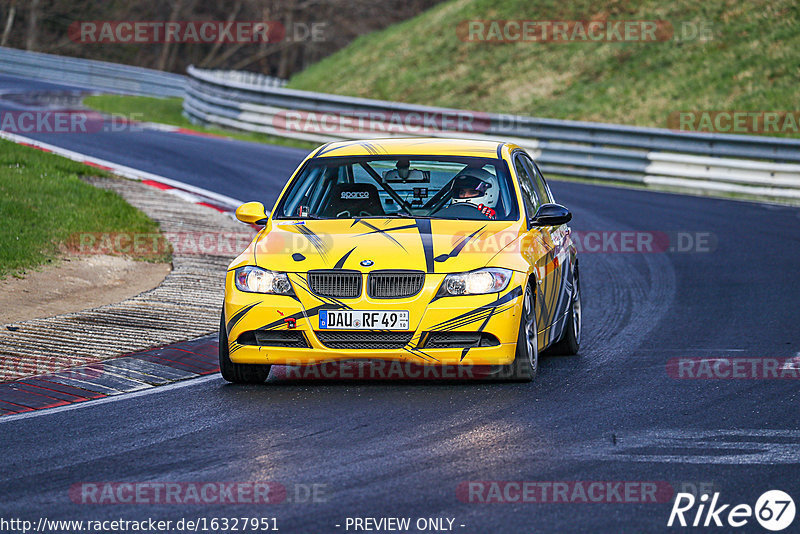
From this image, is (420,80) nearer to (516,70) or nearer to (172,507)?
(516,70)

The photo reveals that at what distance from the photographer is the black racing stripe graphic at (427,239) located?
26.4 ft

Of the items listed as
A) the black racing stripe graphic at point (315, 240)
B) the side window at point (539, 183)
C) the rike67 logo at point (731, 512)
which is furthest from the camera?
the side window at point (539, 183)

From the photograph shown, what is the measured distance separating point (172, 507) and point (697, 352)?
17.2 feet

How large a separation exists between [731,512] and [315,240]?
3.85 meters

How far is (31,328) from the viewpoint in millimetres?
9953

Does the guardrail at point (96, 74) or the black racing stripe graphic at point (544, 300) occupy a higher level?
the guardrail at point (96, 74)

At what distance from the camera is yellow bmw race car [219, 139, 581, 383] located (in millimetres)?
7938

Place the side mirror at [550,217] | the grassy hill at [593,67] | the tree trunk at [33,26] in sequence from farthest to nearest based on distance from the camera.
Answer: the tree trunk at [33,26] → the grassy hill at [593,67] → the side mirror at [550,217]

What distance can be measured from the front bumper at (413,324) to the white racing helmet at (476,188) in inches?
44.7

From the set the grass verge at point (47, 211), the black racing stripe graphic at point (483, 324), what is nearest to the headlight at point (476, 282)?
the black racing stripe graphic at point (483, 324)

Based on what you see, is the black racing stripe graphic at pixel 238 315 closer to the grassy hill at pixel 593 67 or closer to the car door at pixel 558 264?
the car door at pixel 558 264

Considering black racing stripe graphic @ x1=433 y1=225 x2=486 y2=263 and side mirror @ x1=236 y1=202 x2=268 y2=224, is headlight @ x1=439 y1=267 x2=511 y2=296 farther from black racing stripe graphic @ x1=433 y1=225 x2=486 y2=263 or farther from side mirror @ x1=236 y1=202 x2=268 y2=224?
side mirror @ x1=236 y1=202 x2=268 y2=224

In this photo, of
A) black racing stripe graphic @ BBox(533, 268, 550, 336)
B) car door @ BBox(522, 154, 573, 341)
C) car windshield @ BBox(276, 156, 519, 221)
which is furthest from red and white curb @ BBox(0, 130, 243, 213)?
black racing stripe graphic @ BBox(533, 268, 550, 336)

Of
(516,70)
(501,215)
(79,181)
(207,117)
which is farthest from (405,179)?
(516,70)
